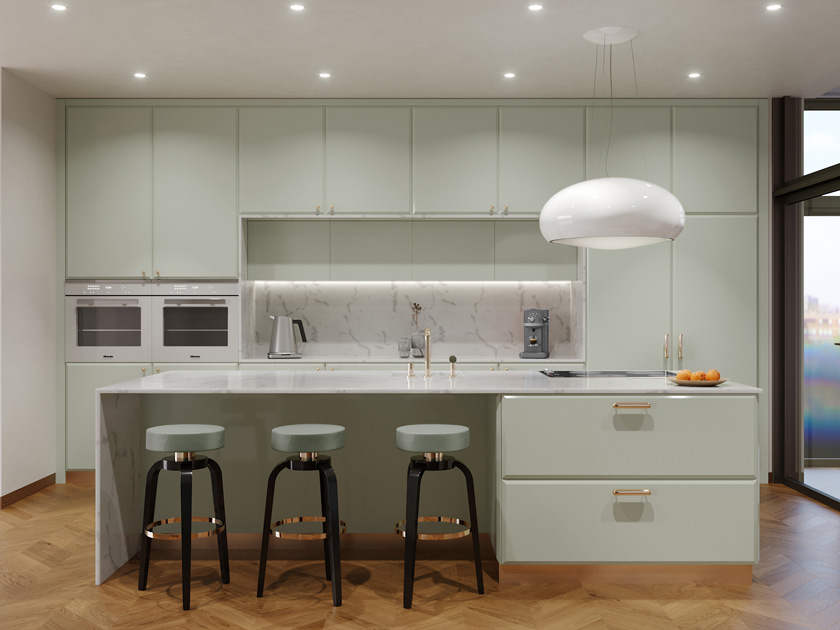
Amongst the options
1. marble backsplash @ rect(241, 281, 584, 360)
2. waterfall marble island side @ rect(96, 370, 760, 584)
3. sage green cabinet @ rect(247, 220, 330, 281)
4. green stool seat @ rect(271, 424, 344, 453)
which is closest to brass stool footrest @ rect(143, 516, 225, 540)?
waterfall marble island side @ rect(96, 370, 760, 584)

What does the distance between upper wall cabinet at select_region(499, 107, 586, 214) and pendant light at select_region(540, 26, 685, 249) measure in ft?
7.15

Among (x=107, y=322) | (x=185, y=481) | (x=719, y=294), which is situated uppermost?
(x=719, y=294)

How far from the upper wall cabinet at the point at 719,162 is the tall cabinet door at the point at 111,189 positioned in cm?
369

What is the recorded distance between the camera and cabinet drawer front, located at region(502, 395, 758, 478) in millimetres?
3105

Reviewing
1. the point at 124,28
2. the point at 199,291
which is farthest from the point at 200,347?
the point at 124,28

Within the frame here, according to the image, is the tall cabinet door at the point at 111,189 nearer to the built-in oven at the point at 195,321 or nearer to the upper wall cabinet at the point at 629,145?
the built-in oven at the point at 195,321

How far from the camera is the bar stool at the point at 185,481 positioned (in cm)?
292

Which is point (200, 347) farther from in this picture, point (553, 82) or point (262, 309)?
point (553, 82)

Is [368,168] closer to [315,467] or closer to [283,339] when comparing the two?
[283,339]

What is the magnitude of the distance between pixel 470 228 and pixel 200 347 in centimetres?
208

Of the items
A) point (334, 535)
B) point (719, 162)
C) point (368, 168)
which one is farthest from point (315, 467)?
point (719, 162)

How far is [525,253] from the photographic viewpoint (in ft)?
17.6

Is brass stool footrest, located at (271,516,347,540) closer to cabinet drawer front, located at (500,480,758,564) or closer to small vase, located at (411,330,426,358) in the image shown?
cabinet drawer front, located at (500,480,758,564)

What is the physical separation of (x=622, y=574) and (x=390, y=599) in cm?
101
